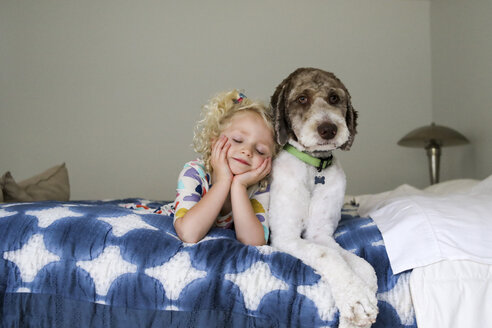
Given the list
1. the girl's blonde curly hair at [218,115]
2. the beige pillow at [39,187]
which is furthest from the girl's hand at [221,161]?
the beige pillow at [39,187]

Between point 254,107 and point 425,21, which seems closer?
point 254,107

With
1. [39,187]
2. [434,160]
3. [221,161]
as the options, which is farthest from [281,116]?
[434,160]

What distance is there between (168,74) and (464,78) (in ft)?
11.1

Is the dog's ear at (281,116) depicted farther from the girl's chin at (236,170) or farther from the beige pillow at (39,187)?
the beige pillow at (39,187)

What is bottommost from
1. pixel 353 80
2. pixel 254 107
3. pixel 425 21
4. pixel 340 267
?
pixel 340 267

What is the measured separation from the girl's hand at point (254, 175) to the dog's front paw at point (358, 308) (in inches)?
22.6

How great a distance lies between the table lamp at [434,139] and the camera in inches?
166

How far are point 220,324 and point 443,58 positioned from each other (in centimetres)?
497

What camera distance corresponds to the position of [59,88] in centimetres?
481

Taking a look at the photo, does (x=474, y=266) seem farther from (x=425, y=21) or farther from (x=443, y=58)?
(x=425, y=21)

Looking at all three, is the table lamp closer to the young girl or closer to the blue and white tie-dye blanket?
the young girl

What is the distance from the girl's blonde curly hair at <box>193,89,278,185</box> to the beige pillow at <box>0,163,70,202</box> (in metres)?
1.17

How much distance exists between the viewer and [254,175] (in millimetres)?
1562

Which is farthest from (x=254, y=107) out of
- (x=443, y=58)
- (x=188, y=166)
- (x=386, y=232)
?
(x=443, y=58)
